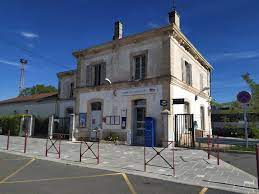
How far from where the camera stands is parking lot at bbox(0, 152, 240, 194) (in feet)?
17.2

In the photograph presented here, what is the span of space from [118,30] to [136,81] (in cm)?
489

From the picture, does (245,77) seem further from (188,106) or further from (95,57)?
(95,57)

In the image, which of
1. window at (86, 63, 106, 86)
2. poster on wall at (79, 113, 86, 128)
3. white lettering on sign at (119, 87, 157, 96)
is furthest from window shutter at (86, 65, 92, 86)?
white lettering on sign at (119, 87, 157, 96)

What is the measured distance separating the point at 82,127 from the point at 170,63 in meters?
7.87

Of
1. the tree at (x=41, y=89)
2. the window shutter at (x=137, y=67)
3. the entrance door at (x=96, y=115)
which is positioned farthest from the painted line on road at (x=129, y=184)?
the tree at (x=41, y=89)

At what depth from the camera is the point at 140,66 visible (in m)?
15.7

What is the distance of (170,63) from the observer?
46.4ft

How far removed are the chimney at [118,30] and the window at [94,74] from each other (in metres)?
2.32

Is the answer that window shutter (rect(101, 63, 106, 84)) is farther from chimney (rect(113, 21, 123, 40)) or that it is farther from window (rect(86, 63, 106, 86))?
chimney (rect(113, 21, 123, 40))

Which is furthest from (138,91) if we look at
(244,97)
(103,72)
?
(244,97)

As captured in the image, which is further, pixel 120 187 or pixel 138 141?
pixel 138 141

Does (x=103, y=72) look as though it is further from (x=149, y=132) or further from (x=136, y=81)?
(x=149, y=132)

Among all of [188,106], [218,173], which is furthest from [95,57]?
[218,173]

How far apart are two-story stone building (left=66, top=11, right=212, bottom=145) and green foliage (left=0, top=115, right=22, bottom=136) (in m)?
7.57
